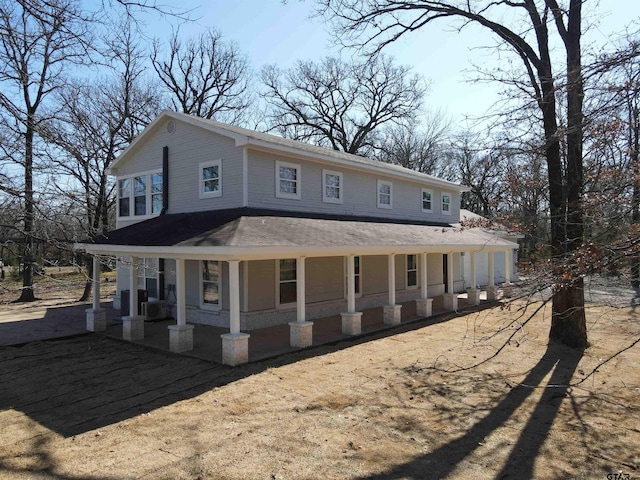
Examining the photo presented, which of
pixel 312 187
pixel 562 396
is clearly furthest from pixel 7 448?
pixel 312 187

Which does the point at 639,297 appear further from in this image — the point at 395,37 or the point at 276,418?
the point at 276,418

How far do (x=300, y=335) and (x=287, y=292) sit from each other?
3083 mm

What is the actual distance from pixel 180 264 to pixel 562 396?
7741 millimetres

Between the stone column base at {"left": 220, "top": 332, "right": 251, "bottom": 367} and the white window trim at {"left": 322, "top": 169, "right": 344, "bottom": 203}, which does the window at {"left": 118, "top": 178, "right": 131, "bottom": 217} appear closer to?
the white window trim at {"left": 322, "top": 169, "right": 344, "bottom": 203}

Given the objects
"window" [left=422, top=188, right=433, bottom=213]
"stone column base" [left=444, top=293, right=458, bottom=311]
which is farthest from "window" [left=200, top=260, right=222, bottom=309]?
"window" [left=422, top=188, right=433, bottom=213]

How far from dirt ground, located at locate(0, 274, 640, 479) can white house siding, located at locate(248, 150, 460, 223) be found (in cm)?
479

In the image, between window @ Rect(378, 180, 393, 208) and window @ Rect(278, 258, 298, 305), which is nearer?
window @ Rect(278, 258, 298, 305)

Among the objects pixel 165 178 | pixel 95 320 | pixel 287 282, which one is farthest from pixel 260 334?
pixel 165 178

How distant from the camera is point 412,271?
A: 18.3 meters

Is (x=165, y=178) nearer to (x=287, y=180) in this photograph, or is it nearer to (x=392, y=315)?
(x=287, y=180)

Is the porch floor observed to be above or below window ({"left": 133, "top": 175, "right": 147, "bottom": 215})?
below

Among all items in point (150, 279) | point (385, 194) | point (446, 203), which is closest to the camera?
point (150, 279)

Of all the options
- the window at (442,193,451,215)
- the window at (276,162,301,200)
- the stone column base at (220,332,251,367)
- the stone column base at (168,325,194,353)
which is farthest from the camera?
the window at (442,193,451,215)

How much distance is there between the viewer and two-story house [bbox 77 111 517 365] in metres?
9.76
